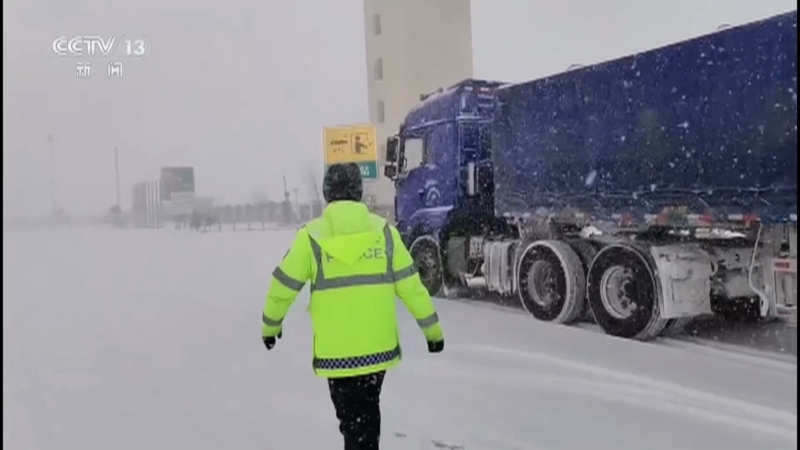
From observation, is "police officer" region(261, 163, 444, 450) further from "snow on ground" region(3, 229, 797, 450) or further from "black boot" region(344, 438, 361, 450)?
"snow on ground" region(3, 229, 797, 450)

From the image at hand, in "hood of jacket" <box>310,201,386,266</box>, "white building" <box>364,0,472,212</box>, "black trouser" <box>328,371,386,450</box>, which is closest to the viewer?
"hood of jacket" <box>310,201,386,266</box>

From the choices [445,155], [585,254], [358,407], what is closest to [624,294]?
[585,254]

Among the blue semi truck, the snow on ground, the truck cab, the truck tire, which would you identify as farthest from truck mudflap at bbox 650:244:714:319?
the truck cab

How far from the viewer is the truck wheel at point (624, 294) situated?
17.5 feet

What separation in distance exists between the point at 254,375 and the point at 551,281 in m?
2.88

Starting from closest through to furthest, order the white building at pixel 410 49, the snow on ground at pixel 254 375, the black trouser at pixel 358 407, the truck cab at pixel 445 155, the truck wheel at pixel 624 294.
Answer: the black trouser at pixel 358 407 < the snow on ground at pixel 254 375 < the truck wheel at pixel 624 294 < the white building at pixel 410 49 < the truck cab at pixel 445 155

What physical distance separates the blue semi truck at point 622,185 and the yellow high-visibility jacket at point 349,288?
8.94 feet

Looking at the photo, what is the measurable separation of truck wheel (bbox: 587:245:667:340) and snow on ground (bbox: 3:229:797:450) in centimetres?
18

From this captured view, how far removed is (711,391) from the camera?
4270 mm

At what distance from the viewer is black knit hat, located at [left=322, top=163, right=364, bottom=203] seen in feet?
9.55

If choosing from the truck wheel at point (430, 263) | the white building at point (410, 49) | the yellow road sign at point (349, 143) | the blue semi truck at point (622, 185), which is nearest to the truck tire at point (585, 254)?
the blue semi truck at point (622, 185)

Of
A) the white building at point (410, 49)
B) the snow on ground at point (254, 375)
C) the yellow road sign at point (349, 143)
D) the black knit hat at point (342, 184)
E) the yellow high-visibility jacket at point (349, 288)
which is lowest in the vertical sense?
the snow on ground at point (254, 375)

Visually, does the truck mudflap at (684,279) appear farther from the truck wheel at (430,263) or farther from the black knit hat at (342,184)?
the black knit hat at (342,184)

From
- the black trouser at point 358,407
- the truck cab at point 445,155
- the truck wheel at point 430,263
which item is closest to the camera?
the black trouser at point 358,407
